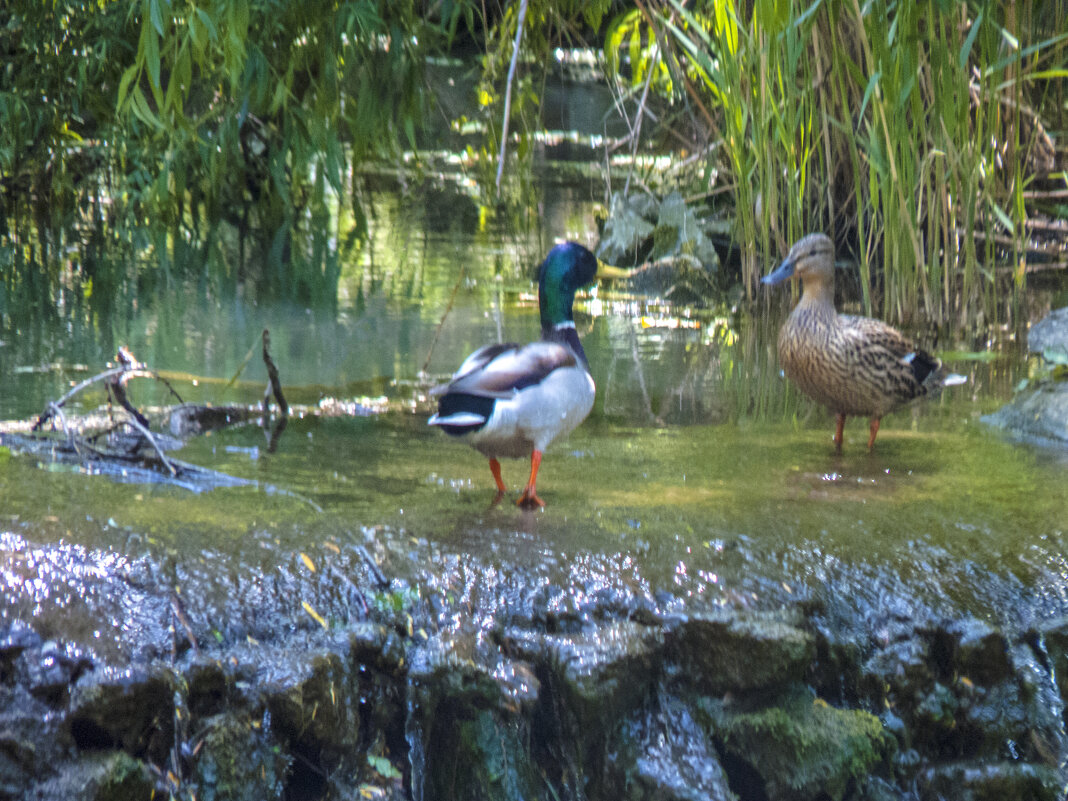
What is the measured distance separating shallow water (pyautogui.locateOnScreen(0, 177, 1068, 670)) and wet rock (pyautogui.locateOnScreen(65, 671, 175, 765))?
12 cm

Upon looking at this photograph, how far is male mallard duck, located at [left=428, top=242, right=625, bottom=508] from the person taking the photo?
327 centimetres

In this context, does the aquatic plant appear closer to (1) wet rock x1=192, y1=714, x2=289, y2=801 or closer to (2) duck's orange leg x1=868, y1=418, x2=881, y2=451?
(2) duck's orange leg x1=868, y1=418, x2=881, y2=451

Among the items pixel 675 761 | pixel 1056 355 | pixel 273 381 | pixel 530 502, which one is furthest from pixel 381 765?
Result: pixel 1056 355

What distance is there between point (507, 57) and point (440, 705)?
404cm

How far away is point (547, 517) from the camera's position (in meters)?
3.35

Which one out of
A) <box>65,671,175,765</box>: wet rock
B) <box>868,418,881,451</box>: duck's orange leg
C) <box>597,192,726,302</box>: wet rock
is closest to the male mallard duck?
<box>65,671,175,765</box>: wet rock

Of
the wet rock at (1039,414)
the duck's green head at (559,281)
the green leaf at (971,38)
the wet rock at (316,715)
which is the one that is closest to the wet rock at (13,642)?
the wet rock at (316,715)

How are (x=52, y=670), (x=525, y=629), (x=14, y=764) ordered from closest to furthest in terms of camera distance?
1. (x=14, y=764)
2. (x=52, y=670)
3. (x=525, y=629)

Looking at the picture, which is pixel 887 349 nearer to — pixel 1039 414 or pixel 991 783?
pixel 1039 414

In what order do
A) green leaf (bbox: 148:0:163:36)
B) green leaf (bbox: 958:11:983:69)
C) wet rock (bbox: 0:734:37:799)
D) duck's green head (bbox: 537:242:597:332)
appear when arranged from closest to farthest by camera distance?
wet rock (bbox: 0:734:37:799) < duck's green head (bbox: 537:242:597:332) < green leaf (bbox: 958:11:983:69) < green leaf (bbox: 148:0:163:36)

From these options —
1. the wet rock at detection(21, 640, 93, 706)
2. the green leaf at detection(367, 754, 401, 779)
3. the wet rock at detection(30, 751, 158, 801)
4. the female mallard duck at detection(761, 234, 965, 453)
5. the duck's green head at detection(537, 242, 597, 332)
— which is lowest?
the green leaf at detection(367, 754, 401, 779)

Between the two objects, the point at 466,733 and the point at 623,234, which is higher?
the point at 623,234

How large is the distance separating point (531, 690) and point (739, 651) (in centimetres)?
50

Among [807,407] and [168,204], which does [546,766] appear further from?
[168,204]
